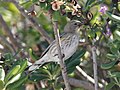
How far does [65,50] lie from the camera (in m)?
2.78

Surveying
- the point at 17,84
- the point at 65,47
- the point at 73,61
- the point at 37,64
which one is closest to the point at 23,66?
the point at 17,84

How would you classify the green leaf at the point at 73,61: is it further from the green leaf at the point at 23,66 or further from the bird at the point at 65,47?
the green leaf at the point at 23,66

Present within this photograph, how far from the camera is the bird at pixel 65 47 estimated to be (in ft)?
8.82

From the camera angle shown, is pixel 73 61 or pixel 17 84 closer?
pixel 17 84

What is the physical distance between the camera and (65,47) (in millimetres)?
2840

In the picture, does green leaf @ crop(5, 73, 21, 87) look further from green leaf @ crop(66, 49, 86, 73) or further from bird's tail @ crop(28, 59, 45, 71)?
green leaf @ crop(66, 49, 86, 73)

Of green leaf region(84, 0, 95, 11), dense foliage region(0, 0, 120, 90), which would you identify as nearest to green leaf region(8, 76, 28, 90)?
dense foliage region(0, 0, 120, 90)

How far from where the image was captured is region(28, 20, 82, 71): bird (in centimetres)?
269

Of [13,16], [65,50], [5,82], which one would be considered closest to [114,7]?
[65,50]

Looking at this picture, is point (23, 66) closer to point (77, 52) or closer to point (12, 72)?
point (12, 72)

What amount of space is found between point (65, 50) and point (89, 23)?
450mm

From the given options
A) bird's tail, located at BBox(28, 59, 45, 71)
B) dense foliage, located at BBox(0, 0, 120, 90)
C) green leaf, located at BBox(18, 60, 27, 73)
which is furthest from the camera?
bird's tail, located at BBox(28, 59, 45, 71)

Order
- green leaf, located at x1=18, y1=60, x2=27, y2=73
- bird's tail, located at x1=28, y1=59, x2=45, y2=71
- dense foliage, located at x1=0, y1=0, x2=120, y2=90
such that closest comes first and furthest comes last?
dense foliage, located at x1=0, y1=0, x2=120, y2=90
green leaf, located at x1=18, y1=60, x2=27, y2=73
bird's tail, located at x1=28, y1=59, x2=45, y2=71

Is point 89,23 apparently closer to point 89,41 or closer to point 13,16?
point 89,41
